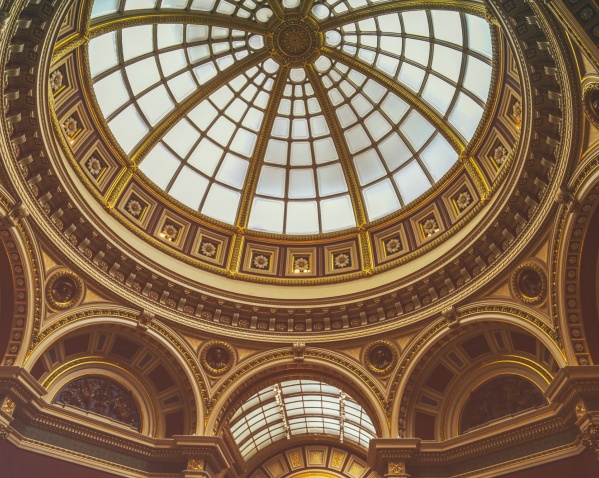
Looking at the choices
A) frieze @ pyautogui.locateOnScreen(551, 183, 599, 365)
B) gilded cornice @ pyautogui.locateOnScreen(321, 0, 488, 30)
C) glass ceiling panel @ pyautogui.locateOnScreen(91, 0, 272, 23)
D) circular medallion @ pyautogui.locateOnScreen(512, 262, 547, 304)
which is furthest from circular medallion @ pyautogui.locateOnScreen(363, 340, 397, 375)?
glass ceiling panel @ pyautogui.locateOnScreen(91, 0, 272, 23)

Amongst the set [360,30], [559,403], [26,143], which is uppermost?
[360,30]

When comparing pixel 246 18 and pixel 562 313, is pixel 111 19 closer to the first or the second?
Result: pixel 246 18

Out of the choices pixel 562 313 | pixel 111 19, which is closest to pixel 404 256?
pixel 562 313

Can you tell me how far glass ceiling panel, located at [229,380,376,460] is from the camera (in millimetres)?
22469

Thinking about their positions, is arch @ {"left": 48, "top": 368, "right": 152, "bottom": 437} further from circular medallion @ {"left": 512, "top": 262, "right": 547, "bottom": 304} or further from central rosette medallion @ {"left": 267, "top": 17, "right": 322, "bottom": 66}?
central rosette medallion @ {"left": 267, "top": 17, "right": 322, "bottom": 66}

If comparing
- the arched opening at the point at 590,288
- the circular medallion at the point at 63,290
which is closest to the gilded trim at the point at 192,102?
the circular medallion at the point at 63,290

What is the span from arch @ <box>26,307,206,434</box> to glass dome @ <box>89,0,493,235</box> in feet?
17.5

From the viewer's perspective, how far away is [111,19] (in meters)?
14.4

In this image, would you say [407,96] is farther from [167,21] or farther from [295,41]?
[167,21]

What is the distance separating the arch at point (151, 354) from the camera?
14.5 m

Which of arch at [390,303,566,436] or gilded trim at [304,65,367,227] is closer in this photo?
arch at [390,303,566,436]

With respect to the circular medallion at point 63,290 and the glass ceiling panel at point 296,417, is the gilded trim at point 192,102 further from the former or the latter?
the glass ceiling panel at point 296,417

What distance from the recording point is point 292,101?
63.5 ft

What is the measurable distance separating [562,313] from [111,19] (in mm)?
14195
